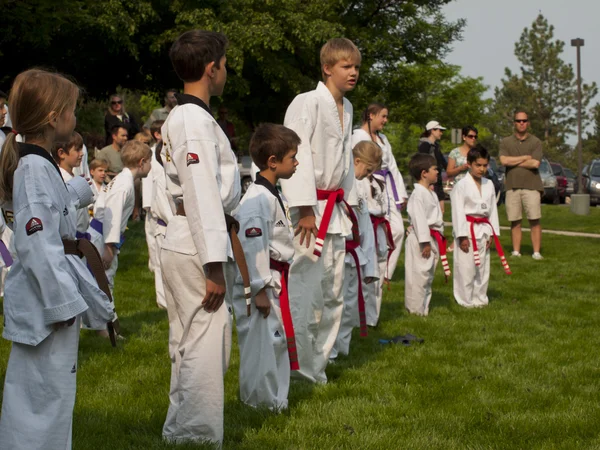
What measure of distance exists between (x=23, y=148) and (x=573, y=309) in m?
7.79

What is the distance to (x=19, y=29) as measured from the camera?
1989 cm

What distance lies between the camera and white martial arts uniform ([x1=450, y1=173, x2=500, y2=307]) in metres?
10.6

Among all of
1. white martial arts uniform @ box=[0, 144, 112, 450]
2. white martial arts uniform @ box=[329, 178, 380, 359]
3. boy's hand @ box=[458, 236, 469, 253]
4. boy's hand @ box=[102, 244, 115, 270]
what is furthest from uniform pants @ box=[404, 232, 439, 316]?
white martial arts uniform @ box=[0, 144, 112, 450]

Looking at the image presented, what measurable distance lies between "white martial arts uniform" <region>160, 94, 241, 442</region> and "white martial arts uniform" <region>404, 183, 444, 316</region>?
5349 mm

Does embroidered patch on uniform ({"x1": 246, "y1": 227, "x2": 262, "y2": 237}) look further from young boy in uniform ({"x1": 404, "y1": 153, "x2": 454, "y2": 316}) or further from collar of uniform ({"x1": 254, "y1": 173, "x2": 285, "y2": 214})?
young boy in uniform ({"x1": 404, "y1": 153, "x2": 454, "y2": 316})

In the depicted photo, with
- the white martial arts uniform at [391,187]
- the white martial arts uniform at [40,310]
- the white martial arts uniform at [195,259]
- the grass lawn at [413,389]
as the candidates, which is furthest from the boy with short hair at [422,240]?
the white martial arts uniform at [40,310]

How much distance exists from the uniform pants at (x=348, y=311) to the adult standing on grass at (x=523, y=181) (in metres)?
7.88

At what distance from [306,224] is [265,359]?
1016 millimetres

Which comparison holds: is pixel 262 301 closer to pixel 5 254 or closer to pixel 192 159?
pixel 192 159

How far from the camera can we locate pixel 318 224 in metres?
6.55

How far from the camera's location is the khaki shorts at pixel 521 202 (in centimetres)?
1545

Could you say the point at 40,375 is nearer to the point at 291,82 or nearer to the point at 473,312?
the point at 473,312

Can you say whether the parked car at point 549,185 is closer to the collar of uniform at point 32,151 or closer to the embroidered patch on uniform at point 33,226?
the collar of uniform at point 32,151

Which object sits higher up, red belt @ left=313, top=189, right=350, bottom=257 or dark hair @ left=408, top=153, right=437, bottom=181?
dark hair @ left=408, top=153, right=437, bottom=181
